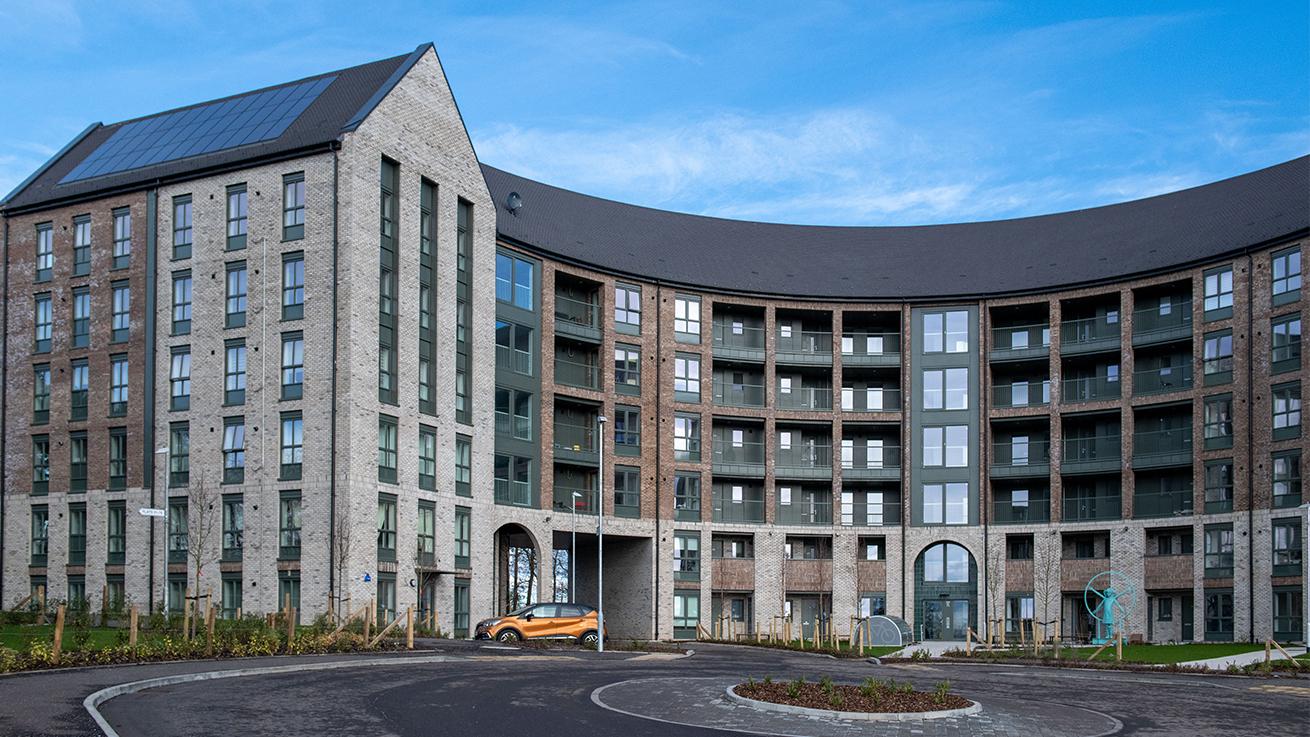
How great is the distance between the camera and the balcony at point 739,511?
6900cm

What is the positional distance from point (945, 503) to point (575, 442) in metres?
18.0

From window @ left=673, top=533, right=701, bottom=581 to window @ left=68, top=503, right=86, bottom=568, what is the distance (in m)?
25.6

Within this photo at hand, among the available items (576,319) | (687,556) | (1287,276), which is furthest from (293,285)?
(1287,276)

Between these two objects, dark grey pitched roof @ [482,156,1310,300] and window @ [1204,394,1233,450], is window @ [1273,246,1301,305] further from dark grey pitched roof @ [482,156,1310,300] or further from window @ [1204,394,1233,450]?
window @ [1204,394,1233,450]

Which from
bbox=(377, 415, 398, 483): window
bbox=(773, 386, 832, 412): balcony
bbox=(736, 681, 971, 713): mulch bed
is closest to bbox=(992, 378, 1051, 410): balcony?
bbox=(773, 386, 832, 412): balcony

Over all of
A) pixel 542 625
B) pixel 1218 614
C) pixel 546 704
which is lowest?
pixel 1218 614

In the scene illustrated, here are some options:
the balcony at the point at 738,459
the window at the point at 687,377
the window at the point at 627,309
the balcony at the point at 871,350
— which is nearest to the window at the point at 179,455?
the window at the point at 627,309

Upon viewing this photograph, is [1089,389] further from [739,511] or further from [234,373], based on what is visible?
[234,373]

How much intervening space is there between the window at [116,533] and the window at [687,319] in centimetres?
2594

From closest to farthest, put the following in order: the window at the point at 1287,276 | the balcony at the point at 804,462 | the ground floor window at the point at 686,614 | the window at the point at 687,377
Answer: the window at the point at 1287,276
the ground floor window at the point at 686,614
the window at the point at 687,377
the balcony at the point at 804,462

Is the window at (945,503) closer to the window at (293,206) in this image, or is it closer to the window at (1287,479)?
the window at (1287,479)

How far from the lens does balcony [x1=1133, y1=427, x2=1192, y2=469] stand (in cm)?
6269

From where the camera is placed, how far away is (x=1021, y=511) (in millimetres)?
68375

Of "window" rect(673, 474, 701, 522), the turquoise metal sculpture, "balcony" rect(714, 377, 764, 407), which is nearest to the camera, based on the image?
the turquoise metal sculpture
